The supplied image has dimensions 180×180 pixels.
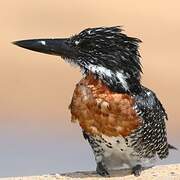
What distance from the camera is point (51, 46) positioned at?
9.81 m

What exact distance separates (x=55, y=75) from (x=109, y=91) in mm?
7435

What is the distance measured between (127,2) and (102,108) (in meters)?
11.2

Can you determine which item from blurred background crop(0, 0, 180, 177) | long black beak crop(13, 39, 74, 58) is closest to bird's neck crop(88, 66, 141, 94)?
long black beak crop(13, 39, 74, 58)

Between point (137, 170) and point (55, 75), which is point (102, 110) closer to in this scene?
point (137, 170)

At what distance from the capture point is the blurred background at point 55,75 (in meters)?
13.3

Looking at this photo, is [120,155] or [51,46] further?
[120,155]

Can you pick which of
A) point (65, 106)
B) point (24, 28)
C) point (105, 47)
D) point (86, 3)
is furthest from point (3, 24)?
point (105, 47)

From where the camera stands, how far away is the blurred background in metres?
13.3

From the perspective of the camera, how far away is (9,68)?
1730 cm

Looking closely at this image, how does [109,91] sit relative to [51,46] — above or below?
below

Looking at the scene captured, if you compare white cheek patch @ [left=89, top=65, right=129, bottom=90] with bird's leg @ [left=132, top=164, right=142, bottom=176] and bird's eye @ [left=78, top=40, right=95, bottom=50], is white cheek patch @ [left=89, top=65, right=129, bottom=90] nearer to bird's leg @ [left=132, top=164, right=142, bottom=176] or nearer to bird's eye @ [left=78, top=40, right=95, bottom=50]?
Result: bird's eye @ [left=78, top=40, right=95, bottom=50]

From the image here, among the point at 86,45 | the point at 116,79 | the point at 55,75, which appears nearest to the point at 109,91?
the point at 116,79

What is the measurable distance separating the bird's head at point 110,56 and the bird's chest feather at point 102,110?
9cm

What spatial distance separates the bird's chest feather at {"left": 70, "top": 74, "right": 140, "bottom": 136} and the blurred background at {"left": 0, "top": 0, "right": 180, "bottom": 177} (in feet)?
9.08
